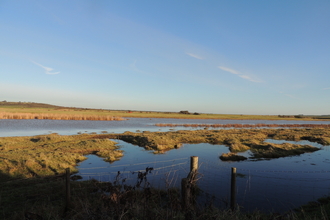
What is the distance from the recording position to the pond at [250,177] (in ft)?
37.4

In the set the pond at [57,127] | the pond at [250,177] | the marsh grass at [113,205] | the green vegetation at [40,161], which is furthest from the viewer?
the pond at [57,127]

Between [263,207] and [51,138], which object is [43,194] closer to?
[263,207]

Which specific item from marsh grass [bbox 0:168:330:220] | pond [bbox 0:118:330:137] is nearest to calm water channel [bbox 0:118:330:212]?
marsh grass [bbox 0:168:330:220]

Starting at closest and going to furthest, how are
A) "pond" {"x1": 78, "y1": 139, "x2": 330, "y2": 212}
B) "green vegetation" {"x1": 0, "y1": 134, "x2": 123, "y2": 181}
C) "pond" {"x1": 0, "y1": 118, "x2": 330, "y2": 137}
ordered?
"pond" {"x1": 78, "y1": 139, "x2": 330, "y2": 212} < "green vegetation" {"x1": 0, "y1": 134, "x2": 123, "y2": 181} < "pond" {"x1": 0, "y1": 118, "x2": 330, "y2": 137}

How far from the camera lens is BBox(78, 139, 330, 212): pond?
449 inches

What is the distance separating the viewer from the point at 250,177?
613 inches

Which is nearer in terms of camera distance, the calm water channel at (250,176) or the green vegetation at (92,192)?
the green vegetation at (92,192)

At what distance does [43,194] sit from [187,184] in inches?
323

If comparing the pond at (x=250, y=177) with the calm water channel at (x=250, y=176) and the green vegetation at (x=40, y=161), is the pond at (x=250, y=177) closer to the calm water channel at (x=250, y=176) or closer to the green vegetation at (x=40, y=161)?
the calm water channel at (x=250, y=176)

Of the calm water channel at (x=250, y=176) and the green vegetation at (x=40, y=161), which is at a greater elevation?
the green vegetation at (x=40, y=161)

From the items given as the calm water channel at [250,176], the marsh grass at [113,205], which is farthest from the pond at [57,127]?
the marsh grass at [113,205]

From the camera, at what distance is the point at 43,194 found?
10.5 metres

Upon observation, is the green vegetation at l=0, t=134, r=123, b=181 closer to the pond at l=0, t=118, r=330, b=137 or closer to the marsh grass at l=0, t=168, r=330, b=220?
the marsh grass at l=0, t=168, r=330, b=220

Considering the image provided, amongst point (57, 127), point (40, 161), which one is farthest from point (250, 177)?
point (57, 127)
